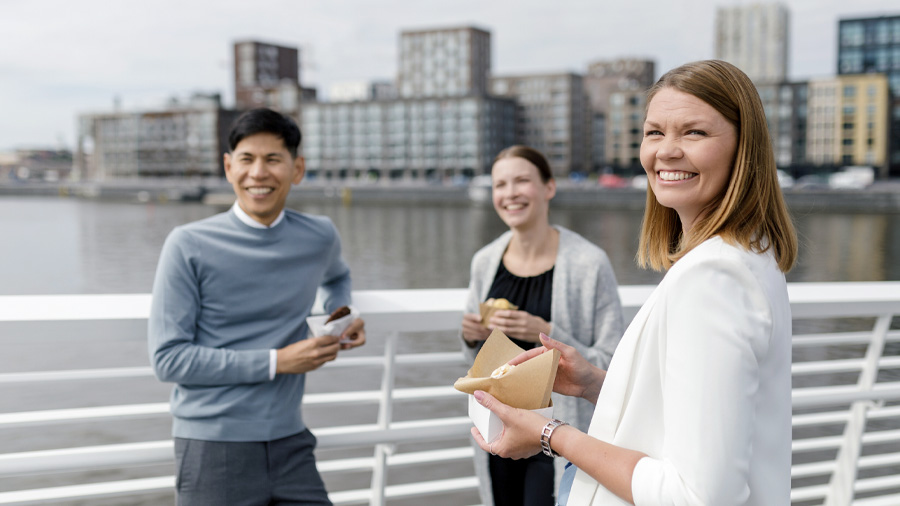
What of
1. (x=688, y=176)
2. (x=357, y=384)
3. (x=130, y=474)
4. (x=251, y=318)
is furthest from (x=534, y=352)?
(x=357, y=384)

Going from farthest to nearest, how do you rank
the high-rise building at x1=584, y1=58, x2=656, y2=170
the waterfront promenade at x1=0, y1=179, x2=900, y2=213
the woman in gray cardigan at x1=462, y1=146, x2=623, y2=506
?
the high-rise building at x1=584, y1=58, x2=656, y2=170 → the waterfront promenade at x1=0, y1=179, x2=900, y2=213 → the woman in gray cardigan at x1=462, y1=146, x2=623, y2=506

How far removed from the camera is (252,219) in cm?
237

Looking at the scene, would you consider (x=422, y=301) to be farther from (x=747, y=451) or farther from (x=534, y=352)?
(x=747, y=451)

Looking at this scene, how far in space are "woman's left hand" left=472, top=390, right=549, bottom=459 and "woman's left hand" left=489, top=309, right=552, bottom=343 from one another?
0.95m

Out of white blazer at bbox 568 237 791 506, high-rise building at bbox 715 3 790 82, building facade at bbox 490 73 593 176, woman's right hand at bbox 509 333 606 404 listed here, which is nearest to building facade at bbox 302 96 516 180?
building facade at bbox 490 73 593 176

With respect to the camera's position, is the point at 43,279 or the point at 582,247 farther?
the point at 43,279

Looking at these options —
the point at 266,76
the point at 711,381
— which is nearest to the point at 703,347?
the point at 711,381

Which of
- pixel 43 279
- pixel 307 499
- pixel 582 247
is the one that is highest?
pixel 582 247

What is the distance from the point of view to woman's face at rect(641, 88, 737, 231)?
1275mm

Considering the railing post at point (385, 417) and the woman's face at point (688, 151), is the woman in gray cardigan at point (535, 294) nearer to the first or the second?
the railing post at point (385, 417)

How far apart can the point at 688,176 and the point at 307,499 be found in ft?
4.91

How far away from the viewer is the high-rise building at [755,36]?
408 ft

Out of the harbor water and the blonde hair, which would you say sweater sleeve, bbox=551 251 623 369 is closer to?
the harbor water

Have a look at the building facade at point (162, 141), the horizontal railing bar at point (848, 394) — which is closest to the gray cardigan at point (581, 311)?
the horizontal railing bar at point (848, 394)
